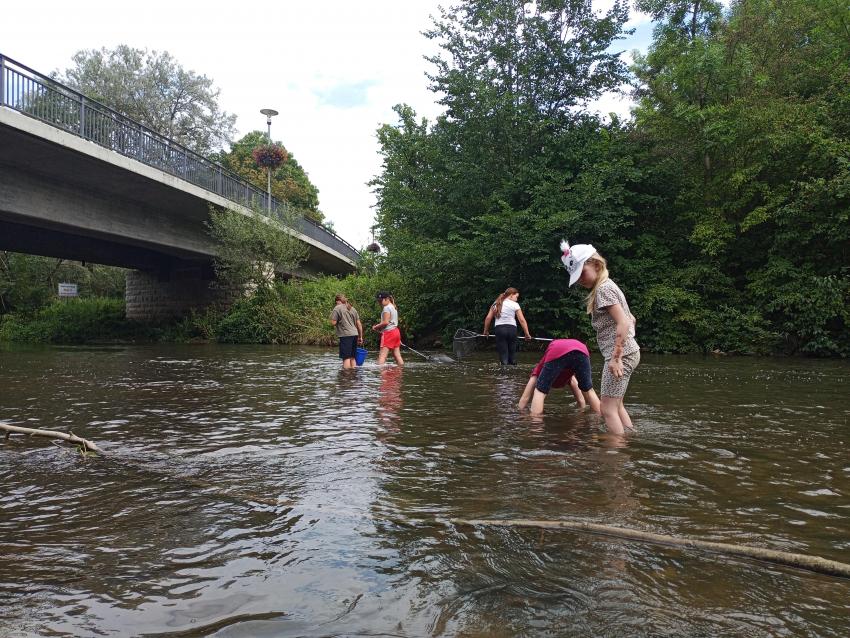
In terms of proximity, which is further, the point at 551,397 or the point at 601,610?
the point at 551,397

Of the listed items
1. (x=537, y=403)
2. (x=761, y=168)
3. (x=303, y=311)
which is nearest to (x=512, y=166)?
(x=761, y=168)

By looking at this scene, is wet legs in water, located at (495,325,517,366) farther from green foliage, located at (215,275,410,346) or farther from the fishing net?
green foliage, located at (215,275,410,346)

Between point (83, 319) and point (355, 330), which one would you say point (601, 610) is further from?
point (83, 319)

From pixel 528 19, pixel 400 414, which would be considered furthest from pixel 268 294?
pixel 400 414

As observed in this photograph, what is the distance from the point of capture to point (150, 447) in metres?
5.42

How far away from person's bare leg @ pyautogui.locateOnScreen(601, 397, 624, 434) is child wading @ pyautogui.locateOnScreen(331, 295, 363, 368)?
8266 mm

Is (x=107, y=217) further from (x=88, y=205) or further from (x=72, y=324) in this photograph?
(x=72, y=324)

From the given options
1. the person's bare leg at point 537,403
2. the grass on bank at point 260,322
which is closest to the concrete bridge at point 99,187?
the grass on bank at point 260,322

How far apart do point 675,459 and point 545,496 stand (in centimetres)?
170

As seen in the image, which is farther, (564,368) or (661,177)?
(661,177)

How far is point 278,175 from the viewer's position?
68.9m

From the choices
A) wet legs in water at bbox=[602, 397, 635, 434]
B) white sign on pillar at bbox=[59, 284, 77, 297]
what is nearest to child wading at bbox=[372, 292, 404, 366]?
wet legs in water at bbox=[602, 397, 635, 434]

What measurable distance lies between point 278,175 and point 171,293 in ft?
114

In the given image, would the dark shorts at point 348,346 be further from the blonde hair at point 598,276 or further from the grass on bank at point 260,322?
the grass on bank at point 260,322
